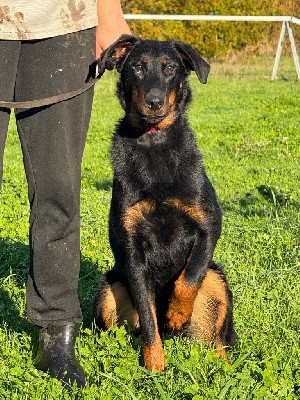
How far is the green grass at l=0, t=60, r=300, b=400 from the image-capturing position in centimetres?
342

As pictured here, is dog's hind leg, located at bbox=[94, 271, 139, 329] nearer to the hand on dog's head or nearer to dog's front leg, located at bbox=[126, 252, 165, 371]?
dog's front leg, located at bbox=[126, 252, 165, 371]

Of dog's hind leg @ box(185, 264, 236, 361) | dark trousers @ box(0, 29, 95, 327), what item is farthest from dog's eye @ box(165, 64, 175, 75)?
dog's hind leg @ box(185, 264, 236, 361)

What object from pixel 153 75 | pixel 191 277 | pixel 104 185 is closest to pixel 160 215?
pixel 191 277

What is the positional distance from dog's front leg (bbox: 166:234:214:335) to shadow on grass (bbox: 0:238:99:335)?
0.70m

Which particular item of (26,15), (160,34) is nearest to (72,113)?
(26,15)

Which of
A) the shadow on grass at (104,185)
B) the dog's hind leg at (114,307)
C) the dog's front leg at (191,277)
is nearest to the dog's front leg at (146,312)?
the dog's front leg at (191,277)

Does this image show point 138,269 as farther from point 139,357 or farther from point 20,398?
point 20,398

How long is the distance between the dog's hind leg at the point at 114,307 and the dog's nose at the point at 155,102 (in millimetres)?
971

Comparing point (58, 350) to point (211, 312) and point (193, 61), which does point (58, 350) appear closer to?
point (211, 312)

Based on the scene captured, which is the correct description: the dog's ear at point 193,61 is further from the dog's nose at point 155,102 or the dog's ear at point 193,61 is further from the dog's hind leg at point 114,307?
the dog's hind leg at point 114,307

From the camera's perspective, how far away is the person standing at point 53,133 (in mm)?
3309

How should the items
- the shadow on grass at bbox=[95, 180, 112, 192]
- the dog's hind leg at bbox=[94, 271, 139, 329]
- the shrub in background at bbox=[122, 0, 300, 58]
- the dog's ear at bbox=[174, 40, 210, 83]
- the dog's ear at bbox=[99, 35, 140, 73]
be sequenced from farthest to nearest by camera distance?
the shrub in background at bbox=[122, 0, 300, 58]
the shadow on grass at bbox=[95, 180, 112, 192]
the dog's hind leg at bbox=[94, 271, 139, 329]
the dog's ear at bbox=[174, 40, 210, 83]
the dog's ear at bbox=[99, 35, 140, 73]

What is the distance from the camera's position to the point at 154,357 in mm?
3670

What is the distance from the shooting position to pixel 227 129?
12.0 m
